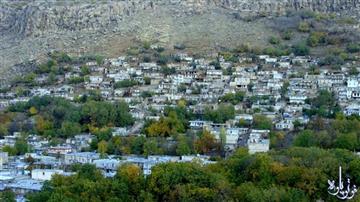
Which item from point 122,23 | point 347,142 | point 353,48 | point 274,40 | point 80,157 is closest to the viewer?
point 347,142

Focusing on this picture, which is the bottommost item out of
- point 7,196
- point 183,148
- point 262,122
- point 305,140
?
point 7,196

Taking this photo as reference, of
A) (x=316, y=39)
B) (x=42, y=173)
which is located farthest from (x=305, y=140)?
(x=316, y=39)

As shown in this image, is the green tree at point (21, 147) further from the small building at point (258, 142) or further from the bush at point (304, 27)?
the bush at point (304, 27)

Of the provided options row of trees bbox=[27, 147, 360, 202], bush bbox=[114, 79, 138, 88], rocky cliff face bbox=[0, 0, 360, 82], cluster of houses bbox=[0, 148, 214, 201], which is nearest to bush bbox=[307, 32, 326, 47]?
rocky cliff face bbox=[0, 0, 360, 82]

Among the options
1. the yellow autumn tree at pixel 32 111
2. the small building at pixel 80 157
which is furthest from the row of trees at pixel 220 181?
the yellow autumn tree at pixel 32 111

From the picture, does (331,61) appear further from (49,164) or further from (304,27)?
(49,164)

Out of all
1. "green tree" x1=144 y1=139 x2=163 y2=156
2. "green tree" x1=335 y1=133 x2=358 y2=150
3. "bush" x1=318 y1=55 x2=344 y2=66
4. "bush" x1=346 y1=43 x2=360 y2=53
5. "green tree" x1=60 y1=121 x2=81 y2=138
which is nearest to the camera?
"green tree" x1=335 y1=133 x2=358 y2=150

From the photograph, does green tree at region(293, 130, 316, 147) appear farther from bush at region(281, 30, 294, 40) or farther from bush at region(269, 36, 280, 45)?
bush at region(281, 30, 294, 40)
